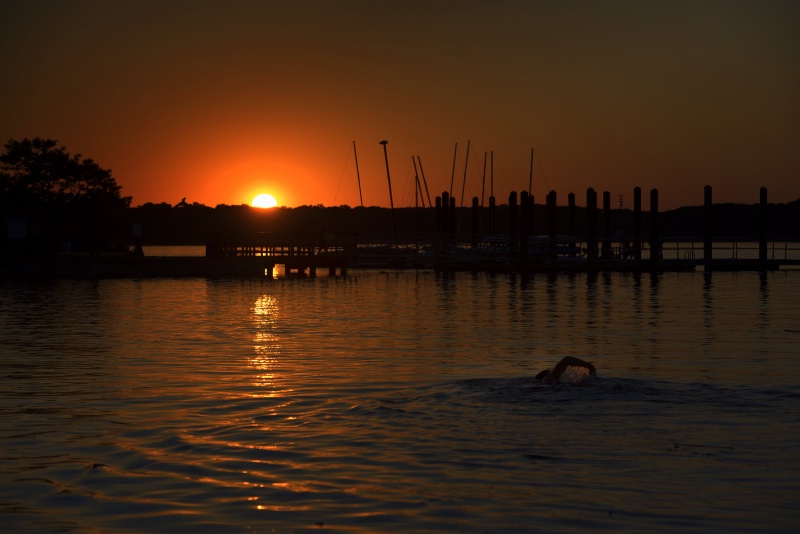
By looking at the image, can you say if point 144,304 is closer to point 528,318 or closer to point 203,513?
point 528,318

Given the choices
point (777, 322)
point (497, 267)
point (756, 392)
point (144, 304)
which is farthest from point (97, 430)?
point (497, 267)

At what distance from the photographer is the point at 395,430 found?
1242 cm

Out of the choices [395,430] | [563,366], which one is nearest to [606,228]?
[563,366]

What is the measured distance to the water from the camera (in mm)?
8656

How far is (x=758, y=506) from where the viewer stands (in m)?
8.77

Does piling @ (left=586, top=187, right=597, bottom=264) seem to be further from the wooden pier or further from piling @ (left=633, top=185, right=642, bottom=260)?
the wooden pier

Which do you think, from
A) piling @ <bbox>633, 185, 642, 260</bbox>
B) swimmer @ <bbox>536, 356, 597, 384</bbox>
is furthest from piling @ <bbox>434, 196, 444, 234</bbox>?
swimmer @ <bbox>536, 356, 597, 384</bbox>

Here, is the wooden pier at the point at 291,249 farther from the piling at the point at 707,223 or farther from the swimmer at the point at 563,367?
the swimmer at the point at 563,367

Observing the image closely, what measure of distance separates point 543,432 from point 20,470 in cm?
567

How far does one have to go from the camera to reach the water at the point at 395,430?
28.4ft

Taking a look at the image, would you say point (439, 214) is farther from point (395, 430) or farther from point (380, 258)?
point (395, 430)

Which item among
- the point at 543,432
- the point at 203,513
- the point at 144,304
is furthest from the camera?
the point at 144,304

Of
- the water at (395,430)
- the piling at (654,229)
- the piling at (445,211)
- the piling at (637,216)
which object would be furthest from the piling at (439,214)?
the water at (395,430)

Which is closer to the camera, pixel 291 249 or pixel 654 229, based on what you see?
pixel 291 249
